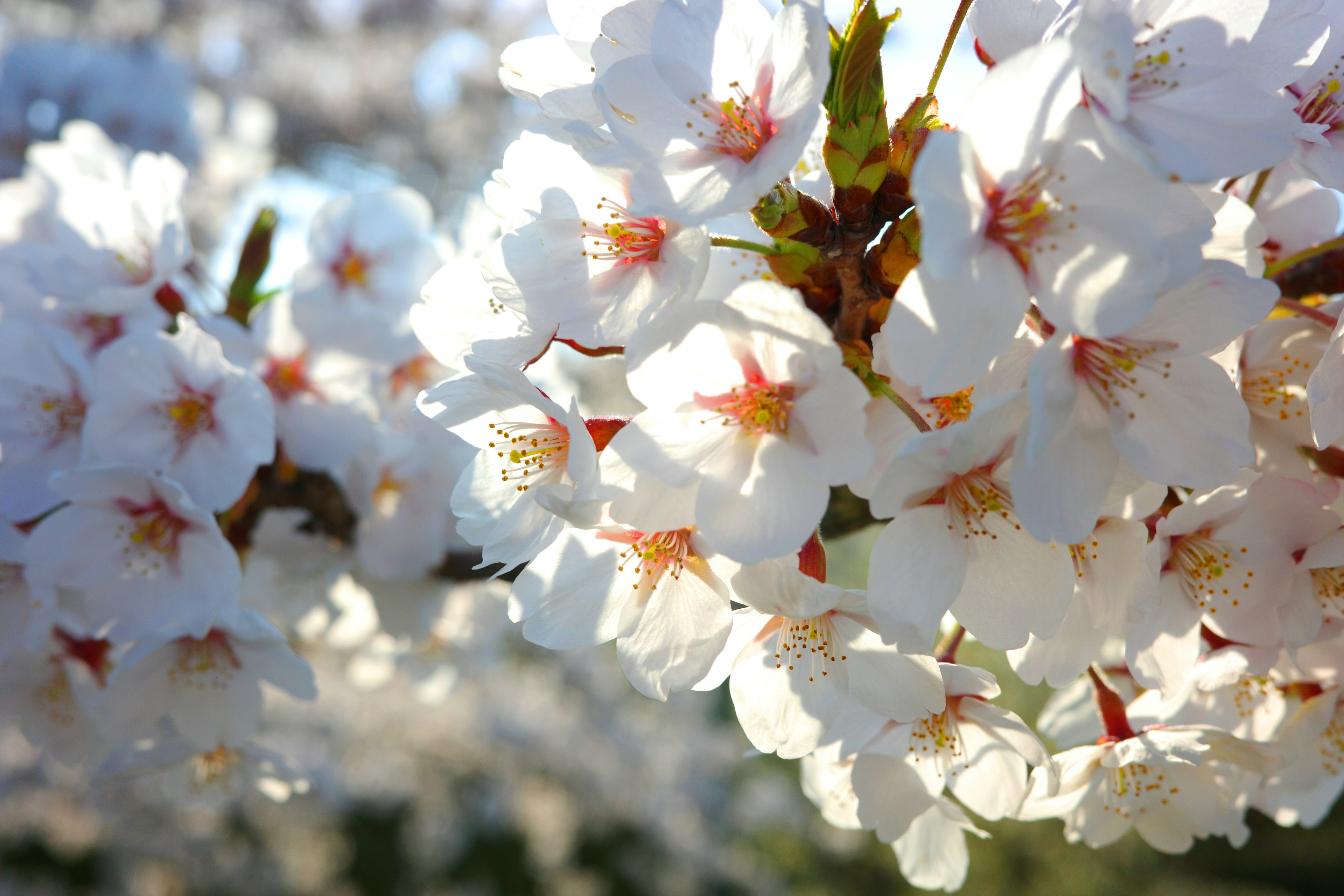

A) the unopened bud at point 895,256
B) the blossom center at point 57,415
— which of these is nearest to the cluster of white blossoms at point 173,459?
the blossom center at point 57,415

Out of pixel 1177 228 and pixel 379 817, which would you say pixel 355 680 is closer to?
pixel 1177 228

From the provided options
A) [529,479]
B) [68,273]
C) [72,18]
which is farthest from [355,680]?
[72,18]

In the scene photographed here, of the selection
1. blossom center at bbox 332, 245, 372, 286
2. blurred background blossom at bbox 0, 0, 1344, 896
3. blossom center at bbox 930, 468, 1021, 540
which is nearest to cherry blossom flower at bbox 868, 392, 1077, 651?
blossom center at bbox 930, 468, 1021, 540

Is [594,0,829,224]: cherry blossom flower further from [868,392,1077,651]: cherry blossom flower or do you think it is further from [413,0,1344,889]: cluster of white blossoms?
[868,392,1077,651]: cherry blossom flower

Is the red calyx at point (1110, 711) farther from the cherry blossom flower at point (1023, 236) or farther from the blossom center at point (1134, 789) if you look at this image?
the cherry blossom flower at point (1023, 236)

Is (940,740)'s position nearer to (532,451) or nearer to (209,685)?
(532,451)

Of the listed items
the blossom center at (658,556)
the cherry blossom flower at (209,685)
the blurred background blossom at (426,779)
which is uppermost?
the blossom center at (658,556)

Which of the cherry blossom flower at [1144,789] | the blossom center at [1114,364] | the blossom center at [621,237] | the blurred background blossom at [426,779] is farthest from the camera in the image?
the blurred background blossom at [426,779]

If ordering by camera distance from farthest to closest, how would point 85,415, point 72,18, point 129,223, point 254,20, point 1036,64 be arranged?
1. point 254,20
2. point 72,18
3. point 129,223
4. point 85,415
5. point 1036,64
